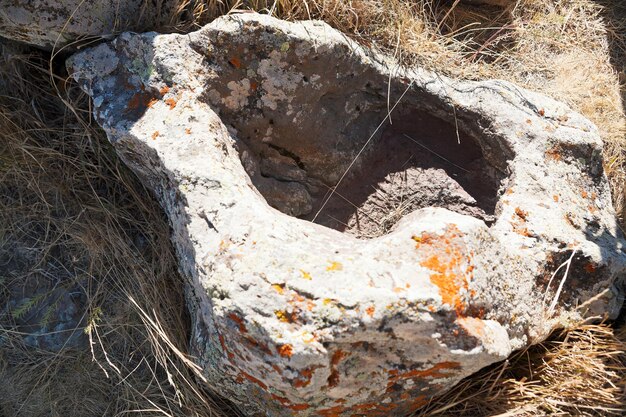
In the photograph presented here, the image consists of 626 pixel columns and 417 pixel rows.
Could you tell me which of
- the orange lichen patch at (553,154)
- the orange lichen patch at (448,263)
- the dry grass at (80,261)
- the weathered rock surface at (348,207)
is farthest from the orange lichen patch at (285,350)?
the orange lichen patch at (553,154)

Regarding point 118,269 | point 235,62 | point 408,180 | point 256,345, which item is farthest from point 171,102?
point 408,180

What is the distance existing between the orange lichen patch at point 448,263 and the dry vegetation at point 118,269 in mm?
628

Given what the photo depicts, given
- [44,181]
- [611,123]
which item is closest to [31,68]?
[44,181]

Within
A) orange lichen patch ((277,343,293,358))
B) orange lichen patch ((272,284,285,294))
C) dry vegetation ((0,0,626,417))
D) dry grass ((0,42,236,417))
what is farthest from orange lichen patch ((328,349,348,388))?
dry grass ((0,42,236,417))

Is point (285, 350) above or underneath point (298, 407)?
above

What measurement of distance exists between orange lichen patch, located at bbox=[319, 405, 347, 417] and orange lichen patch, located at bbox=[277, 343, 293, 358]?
339 mm

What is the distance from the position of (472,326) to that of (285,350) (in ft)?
1.82

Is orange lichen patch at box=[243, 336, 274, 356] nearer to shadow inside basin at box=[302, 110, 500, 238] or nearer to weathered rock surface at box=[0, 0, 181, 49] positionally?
shadow inside basin at box=[302, 110, 500, 238]

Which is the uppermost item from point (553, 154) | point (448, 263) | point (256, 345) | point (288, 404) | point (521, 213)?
point (553, 154)

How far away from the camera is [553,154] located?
238 centimetres

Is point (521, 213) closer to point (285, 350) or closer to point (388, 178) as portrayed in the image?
point (388, 178)

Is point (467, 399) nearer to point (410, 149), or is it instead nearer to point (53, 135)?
point (410, 149)

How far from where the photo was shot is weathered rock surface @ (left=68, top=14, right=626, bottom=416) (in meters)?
1.79

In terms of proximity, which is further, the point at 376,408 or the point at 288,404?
the point at 376,408
